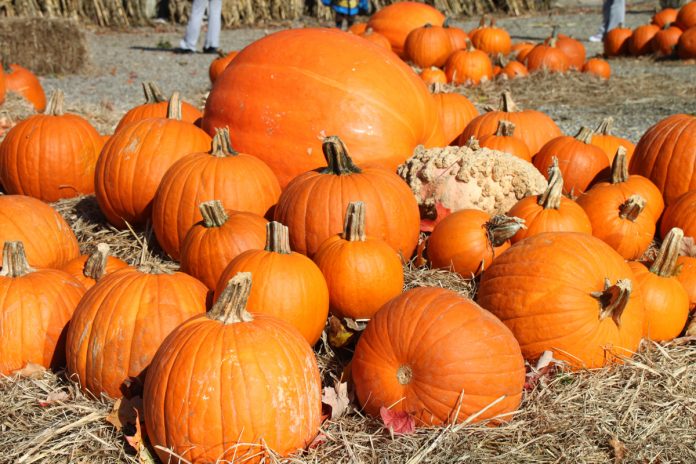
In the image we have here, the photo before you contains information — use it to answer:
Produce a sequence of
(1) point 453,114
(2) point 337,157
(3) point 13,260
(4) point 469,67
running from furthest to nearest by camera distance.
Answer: (4) point 469,67 < (1) point 453,114 < (2) point 337,157 < (3) point 13,260

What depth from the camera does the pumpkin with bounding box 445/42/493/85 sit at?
1048cm

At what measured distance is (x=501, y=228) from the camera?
11.8ft

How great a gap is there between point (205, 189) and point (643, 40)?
41.9 ft

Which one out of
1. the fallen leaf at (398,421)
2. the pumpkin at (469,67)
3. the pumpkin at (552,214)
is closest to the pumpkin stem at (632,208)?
the pumpkin at (552,214)

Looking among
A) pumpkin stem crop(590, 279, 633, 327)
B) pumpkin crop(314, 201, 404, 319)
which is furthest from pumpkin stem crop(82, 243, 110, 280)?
pumpkin stem crop(590, 279, 633, 327)

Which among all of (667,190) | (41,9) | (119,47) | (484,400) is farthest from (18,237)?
(41,9)

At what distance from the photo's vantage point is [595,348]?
2.95m

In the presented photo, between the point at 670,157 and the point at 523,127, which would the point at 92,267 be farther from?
the point at 670,157

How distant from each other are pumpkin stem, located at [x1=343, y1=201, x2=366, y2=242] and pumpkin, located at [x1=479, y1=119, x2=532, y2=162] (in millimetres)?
1924

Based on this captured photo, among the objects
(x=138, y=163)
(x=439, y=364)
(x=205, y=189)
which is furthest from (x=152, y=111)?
(x=439, y=364)

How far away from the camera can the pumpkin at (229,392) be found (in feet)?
7.45

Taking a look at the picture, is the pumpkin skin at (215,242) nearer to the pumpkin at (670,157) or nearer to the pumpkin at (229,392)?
the pumpkin at (229,392)

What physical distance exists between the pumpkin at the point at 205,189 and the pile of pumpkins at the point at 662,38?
11696 mm

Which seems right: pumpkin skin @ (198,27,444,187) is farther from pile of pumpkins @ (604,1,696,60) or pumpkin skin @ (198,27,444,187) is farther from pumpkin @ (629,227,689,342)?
pile of pumpkins @ (604,1,696,60)
